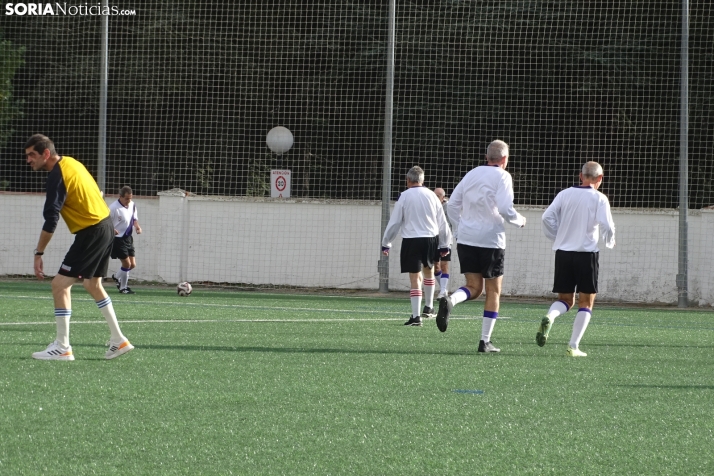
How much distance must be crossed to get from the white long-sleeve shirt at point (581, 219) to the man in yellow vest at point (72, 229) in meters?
4.15

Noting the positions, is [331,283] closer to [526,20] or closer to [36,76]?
[526,20]

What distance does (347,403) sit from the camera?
6945 mm

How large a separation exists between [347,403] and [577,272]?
4.14m

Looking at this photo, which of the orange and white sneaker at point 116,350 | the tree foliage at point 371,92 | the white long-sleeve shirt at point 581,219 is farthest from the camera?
the tree foliage at point 371,92

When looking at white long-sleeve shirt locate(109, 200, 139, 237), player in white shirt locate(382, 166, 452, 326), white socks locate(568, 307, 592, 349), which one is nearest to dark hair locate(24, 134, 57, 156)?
white socks locate(568, 307, 592, 349)

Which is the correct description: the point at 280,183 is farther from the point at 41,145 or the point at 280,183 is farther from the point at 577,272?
the point at 41,145

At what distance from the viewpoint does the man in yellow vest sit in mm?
8562

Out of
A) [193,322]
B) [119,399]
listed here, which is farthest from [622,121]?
[119,399]

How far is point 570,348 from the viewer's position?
1030 centimetres

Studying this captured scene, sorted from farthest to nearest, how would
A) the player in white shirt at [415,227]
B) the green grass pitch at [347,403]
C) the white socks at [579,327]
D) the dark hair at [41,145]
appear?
the player in white shirt at [415,227]
the white socks at [579,327]
the dark hair at [41,145]
the green grass pitch at [347,403]

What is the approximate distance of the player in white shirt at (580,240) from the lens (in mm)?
10391

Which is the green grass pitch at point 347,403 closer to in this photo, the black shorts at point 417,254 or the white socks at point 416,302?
the white socks at point 416,302

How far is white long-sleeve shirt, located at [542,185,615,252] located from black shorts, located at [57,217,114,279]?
4.15m

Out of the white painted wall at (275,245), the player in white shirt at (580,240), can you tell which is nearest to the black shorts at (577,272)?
the player in white shirt at (580,240)
